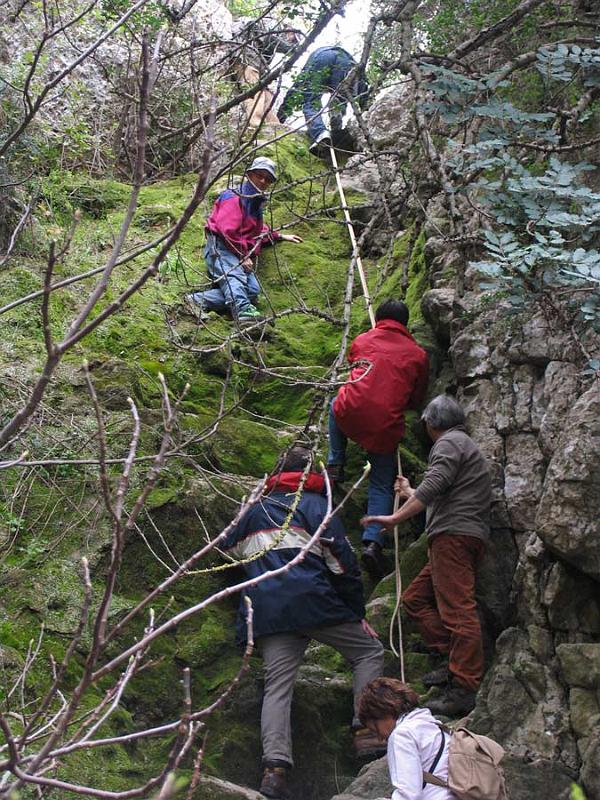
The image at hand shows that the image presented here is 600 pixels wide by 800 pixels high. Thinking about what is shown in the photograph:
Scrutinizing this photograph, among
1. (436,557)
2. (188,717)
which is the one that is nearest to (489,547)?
(436,557)

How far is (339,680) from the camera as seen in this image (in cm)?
578

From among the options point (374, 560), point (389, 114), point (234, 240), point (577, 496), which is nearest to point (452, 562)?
point (374, 560)

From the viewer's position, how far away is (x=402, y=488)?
621cm

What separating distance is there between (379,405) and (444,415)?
55cm

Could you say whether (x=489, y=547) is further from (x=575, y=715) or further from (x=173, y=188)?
(x=173, y=188)

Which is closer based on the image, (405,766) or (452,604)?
(405,766)

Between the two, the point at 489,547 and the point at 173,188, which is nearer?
the point at 489,547

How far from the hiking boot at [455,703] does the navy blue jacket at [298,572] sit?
673 mm

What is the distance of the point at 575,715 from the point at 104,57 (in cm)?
940

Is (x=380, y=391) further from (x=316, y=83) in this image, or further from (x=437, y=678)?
(x=316, y=83)

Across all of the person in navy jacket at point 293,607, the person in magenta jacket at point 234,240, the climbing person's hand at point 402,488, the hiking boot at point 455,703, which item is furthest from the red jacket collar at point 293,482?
the person in magenta jacket at point 234,240

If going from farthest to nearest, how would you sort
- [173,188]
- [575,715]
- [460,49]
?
[173,188], [460,49], [575,715]

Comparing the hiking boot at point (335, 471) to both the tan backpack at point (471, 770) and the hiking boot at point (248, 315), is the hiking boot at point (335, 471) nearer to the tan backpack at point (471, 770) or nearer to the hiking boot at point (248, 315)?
the hiking boot at point (248, 315)

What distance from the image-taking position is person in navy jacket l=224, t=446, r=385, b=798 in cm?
511
